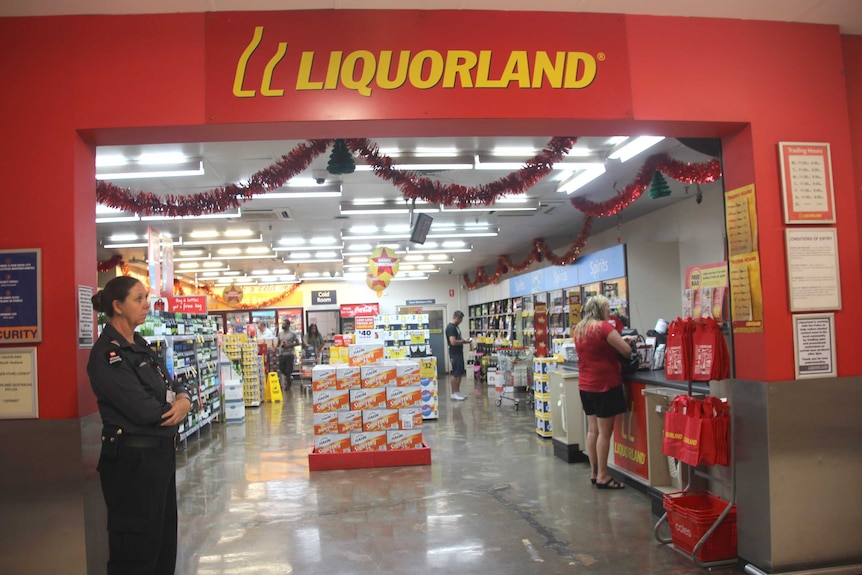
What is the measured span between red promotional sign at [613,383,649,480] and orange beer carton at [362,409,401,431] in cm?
242

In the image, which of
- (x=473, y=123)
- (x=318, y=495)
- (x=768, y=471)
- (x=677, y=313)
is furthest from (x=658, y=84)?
(x=677, y=313)

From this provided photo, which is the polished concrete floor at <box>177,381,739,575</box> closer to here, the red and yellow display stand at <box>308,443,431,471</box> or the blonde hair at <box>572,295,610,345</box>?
the red and yellow display stand at <box>308,443,431,471</box>

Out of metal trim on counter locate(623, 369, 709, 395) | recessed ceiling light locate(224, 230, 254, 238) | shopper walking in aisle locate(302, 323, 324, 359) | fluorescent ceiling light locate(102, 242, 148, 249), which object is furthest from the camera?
shopper walking in aisle locate(302, 323, 324, 359)

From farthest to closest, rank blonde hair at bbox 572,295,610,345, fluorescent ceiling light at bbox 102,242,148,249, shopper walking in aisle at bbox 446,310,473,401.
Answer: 1. shopper walking in aisle at bbox 446,310,473,401
2. fluorescent ceiling light at bbox 102,242,148,249
3. blonde hair at bbox 572,295,610,345

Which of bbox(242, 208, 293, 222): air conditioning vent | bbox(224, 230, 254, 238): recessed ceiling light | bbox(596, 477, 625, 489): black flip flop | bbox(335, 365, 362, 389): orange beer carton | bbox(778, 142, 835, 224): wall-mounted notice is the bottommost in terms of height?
bbox(596, 477, 625, 489): black flip flop

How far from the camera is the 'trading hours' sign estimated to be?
2256cm

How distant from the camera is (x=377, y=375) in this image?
22.2 ft

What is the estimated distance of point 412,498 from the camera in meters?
5.45

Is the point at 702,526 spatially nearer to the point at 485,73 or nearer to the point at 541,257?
the point at 485,73

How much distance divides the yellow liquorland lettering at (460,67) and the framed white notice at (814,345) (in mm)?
2371

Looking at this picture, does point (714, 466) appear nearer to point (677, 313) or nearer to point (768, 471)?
point (768, 471)

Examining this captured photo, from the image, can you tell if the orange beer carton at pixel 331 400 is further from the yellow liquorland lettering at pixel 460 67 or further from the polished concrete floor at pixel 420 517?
the yellow liquorland lettering at pixel 460 67

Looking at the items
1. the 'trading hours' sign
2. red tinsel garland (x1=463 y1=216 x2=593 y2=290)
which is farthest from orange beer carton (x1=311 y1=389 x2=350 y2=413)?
the 'trading hours' sign

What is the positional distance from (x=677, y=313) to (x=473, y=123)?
7.12m
